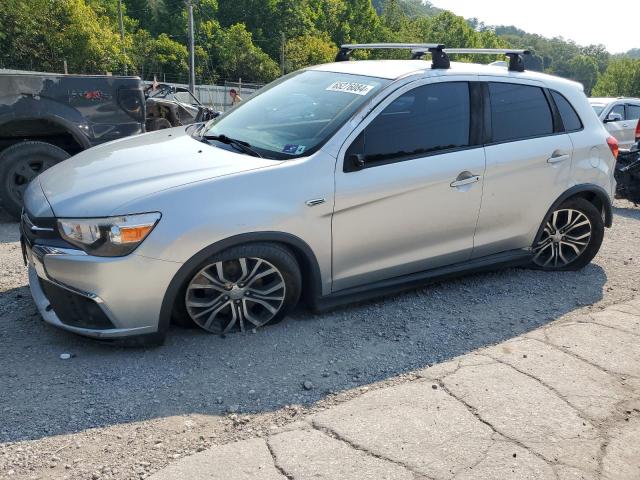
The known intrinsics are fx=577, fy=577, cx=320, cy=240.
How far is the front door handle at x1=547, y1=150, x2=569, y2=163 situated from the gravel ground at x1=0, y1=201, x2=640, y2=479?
42.4 inches

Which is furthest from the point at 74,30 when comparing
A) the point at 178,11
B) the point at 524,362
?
the point at 524,362

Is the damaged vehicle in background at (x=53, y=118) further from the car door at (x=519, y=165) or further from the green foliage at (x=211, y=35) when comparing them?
the green foliage at (x=211, y=35)

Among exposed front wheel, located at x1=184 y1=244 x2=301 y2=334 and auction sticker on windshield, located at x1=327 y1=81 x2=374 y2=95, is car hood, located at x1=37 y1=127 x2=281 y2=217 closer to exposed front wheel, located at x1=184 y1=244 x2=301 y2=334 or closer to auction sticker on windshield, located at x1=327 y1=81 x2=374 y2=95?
exposed front wheel, located at x1=184 y1=244 x2=301 y2=334

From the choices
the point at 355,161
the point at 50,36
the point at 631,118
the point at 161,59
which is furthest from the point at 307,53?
the point at 355,161

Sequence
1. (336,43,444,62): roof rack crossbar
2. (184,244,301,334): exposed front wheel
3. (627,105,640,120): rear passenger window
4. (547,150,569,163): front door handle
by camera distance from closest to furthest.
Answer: (184,244,301,334): exposed front wheel < (336,43,444,62): roof rack crossbar < (547,150,569,163): front door handle < (627,105,640,120): rear passenger window

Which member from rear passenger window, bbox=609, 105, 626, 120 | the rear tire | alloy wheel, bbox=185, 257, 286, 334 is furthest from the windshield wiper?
rear passenger window, bbox=609, 105, 626, 120

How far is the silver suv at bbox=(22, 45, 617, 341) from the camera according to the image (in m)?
3.22

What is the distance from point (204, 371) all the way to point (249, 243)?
79 cm

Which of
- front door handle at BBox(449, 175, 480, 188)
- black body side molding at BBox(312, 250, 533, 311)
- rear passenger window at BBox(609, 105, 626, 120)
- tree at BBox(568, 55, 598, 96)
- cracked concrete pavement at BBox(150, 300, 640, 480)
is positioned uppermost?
tree at BBox(568, 55, 598, 96)

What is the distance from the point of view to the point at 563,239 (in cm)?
511

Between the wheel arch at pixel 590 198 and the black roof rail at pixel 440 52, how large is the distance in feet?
3.61

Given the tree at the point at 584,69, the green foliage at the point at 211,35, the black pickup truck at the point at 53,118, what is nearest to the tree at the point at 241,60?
the green foliage at the point at 211,35

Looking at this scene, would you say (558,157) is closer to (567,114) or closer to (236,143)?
(567,114)

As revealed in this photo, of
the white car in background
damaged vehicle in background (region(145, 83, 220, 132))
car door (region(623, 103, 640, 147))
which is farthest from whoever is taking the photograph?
car door (region(623, 103, 640, 147))
